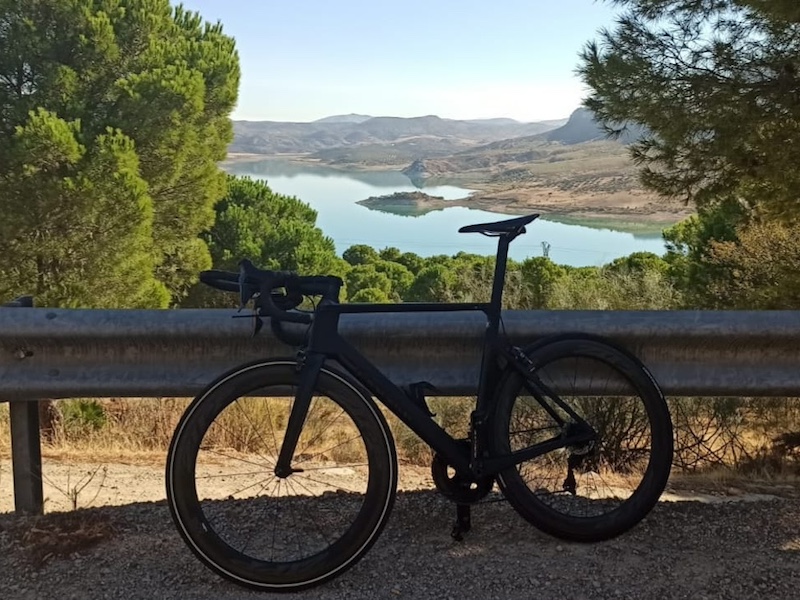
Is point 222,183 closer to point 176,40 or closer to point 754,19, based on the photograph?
point 176,40

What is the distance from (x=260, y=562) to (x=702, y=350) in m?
1.89

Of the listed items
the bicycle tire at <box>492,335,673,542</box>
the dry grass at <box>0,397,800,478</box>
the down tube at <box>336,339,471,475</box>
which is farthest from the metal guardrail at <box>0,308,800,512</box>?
the dry grass at <box>0,397,800,478</box>

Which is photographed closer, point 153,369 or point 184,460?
point 184,460

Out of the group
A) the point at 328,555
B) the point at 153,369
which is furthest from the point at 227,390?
the point at 328,555

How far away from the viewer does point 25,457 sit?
2.94 meters

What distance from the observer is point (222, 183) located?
25.0 m

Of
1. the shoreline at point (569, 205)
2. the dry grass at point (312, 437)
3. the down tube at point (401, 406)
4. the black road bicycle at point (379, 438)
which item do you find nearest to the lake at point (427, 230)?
the shoreline at point (569, 205)

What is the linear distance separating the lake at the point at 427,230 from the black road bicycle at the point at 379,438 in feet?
49.7

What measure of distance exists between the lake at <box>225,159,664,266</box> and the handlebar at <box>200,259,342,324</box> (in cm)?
1557

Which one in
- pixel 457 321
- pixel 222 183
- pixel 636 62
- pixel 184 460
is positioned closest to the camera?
pixel 184 460

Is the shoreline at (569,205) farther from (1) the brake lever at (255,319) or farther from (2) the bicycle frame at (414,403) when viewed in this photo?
(1) the brake lever at (255,319)

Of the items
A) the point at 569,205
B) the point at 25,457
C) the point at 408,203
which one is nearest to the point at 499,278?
the point at 25,457

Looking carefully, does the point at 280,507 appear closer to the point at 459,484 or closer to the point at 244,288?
the point at 459,484

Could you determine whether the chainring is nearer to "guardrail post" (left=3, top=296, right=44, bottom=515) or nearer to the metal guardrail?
the metal guardrail
